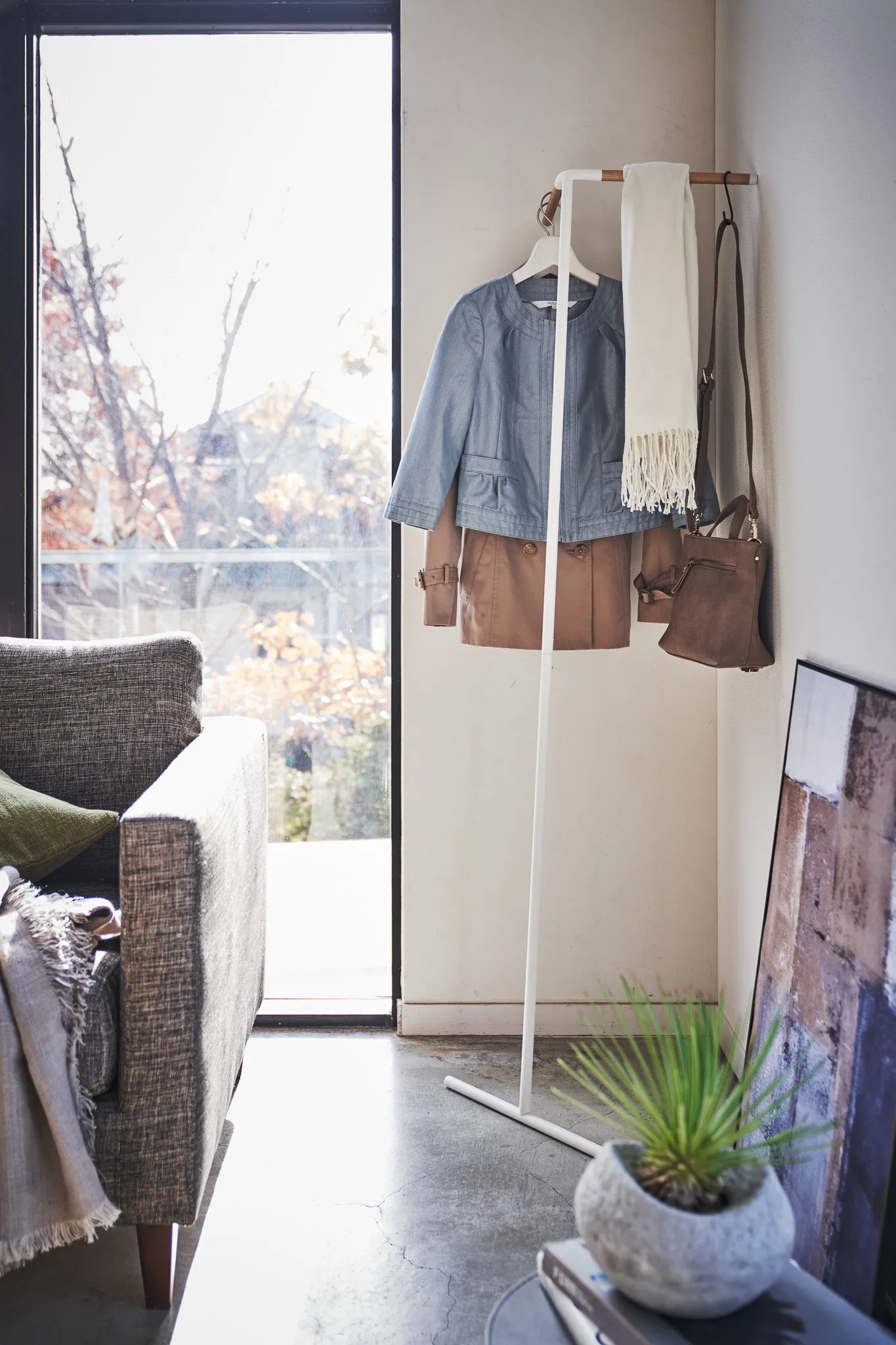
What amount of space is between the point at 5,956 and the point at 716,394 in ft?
5.56

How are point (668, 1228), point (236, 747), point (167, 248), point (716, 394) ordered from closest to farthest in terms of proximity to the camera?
point (668, 1228) → point (236, 747) → point (716, 394) → point (167, 248)

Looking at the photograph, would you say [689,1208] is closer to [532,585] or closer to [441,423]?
[532,585]

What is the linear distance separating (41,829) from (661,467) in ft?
3.98

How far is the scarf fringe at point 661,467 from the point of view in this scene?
1.86m

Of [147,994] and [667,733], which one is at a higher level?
[667,733]

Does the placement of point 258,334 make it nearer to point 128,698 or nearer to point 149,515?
point 149,515

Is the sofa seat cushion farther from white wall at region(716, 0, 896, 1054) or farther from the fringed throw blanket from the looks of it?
white wall at region(716, 0, 896, 1054)

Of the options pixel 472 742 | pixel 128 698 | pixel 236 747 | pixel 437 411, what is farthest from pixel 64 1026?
pixel 437 411

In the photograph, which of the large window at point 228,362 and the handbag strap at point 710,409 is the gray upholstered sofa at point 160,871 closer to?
the large window at point 228,362

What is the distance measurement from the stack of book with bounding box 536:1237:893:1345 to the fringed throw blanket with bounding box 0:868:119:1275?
0.68m

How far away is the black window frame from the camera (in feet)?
7.59

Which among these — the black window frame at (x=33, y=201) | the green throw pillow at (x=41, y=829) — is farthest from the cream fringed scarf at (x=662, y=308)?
the green throw pillow at (x=41, y=829)

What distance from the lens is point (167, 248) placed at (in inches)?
92.9

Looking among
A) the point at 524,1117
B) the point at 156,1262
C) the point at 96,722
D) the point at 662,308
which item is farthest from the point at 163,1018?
the point at 662,308
